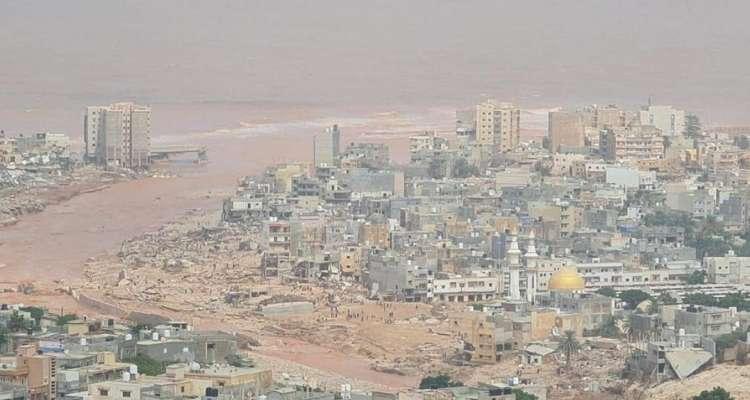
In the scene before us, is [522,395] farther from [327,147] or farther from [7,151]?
[7,151]

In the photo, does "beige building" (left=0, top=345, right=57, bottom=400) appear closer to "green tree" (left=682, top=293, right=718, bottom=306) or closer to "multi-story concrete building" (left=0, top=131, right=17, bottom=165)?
"green tree" (left=682, top=293, right=718, bottom=306)

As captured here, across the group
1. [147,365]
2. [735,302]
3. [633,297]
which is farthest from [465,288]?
[147,365]

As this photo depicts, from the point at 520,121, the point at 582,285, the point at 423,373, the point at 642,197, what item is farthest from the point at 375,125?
the point at 423,373

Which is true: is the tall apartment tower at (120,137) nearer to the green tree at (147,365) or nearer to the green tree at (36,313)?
the green tree at (36,313)

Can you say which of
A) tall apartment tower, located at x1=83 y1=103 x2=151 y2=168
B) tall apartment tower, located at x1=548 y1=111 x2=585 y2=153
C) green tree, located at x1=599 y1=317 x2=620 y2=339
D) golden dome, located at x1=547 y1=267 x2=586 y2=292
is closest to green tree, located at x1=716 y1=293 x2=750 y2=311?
green tree, located at x1=599 y1=317 x2=620 y2=339

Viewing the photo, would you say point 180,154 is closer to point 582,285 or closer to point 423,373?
point 582,285

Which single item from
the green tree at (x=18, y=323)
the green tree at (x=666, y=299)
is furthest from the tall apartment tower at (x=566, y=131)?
the green tree at (x=18, y=323)
